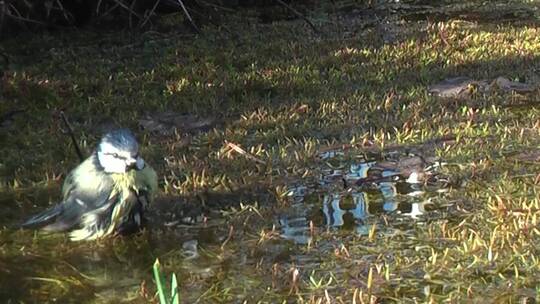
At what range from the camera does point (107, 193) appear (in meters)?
2.88

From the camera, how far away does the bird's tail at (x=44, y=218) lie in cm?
307

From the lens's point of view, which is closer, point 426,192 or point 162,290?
point 162,290

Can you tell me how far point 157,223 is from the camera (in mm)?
3234

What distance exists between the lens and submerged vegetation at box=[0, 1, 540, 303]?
8.91 feet

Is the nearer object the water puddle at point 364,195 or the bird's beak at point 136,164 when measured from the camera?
the bird's beak at point 136,164

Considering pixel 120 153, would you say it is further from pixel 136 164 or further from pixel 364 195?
pixel 364 195

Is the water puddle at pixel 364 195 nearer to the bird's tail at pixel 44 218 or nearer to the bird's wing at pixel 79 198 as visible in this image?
the bird's wing at pixel 79 198

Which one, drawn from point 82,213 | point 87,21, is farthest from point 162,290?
point 87,21

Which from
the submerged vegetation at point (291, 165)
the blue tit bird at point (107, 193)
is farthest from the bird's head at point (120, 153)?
the submerged vegetation at point (291, 165)

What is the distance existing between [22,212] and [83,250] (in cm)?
52

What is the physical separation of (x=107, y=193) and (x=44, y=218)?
34cm

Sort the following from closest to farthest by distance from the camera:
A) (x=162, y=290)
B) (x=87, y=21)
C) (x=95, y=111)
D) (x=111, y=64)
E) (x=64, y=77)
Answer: (x=162, y=290) → (x=95, y=111) → (x=64, y=77) → (x=111, y=64) → (x=87, y=21)

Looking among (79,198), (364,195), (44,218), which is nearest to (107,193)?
(79,198)

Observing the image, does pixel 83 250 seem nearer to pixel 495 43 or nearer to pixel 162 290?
pixel 162 290
